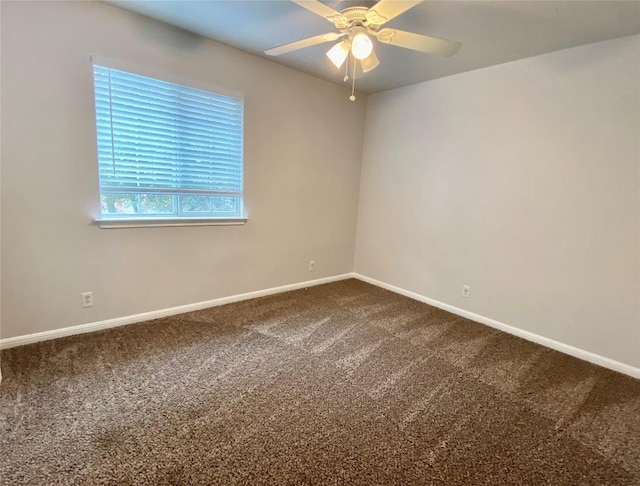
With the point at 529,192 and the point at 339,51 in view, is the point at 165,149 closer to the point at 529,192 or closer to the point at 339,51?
the point at 339,51

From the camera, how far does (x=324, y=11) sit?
168cm

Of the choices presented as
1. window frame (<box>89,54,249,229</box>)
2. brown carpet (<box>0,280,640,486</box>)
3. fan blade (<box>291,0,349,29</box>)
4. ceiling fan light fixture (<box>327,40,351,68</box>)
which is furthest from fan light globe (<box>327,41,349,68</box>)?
brown carpet (<box>0,280,640,486</box>)

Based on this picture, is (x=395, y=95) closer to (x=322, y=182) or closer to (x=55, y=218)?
(x=322, y=182)

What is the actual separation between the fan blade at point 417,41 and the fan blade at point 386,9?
0.22 ft

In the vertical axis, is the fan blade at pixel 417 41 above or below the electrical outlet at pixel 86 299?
above

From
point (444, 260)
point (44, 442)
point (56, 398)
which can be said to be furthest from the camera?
point (444, 260)

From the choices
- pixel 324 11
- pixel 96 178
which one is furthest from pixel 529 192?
pixel 96 178

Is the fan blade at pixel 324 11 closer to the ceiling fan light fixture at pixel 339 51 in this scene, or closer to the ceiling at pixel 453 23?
the ceiling fan light fixture at pixel 339 51

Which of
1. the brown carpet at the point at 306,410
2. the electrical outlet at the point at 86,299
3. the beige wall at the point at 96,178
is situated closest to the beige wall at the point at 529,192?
the brown carpet at the point at 306,410

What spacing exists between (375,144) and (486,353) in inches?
109

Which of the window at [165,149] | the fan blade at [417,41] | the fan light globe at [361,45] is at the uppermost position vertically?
the fan blade at [417,41]

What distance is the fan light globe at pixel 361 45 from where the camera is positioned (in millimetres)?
1742

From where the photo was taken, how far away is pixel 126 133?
2.55 metres

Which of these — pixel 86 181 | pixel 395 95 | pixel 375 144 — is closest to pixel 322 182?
pixel 375 144
